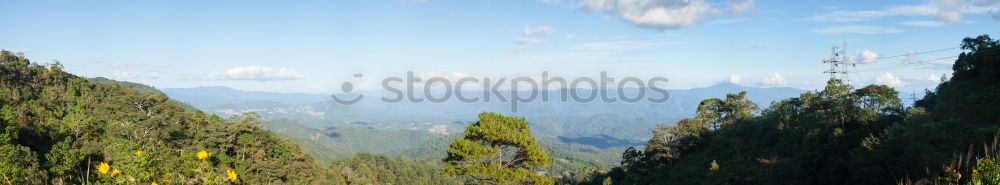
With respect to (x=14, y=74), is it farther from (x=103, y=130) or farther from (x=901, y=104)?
(x=901, y=104)

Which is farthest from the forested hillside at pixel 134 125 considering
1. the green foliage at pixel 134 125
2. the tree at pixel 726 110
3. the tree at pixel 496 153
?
the tree at pixel 726 110

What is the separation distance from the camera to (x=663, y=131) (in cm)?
5847

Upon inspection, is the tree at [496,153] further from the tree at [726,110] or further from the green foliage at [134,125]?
the tree at [726,110]

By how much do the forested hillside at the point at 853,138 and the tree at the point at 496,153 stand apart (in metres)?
13.9

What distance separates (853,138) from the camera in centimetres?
3183

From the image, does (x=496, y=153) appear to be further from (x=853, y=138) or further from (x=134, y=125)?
(x=134, y=125)

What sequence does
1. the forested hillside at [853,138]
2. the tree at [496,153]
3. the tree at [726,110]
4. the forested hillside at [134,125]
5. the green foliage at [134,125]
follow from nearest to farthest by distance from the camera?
the forested hillside at [853,138] < the tree at [496,153] < the forested hillside at [134,125] < the green foliage at [134,125] < the tree at [726,110]

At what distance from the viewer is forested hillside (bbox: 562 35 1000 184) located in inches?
861

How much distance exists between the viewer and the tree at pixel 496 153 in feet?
74.8

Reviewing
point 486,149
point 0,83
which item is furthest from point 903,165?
point 0,83

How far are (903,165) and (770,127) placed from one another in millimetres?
29330

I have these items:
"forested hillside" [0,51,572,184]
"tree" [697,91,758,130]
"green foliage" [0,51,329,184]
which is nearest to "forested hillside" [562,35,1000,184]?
"tree" [697,91,758,130]

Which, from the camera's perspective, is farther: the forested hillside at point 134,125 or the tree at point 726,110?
the tree at point 726,110

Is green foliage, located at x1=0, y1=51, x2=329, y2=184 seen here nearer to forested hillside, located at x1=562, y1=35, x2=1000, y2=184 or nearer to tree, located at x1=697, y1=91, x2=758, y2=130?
forested hillside, located at x1=562, y1=35, x2=1000, y2=184
